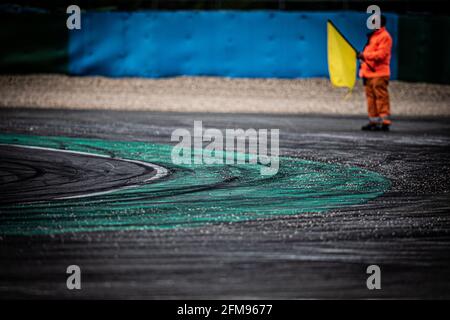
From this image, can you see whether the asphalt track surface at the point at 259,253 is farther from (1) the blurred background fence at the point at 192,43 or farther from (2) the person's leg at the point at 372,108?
(1) the blurred background fence at the point at 192,43

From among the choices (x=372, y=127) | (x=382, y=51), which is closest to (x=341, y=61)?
(x=382, y=51)

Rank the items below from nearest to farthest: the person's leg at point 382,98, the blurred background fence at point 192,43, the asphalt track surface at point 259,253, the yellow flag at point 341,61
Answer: the asphalt track surface at point 259,253 < the person's leg at point 382,98 < the yellow flag at point 341,61 < the blurred background fence at point 192,43

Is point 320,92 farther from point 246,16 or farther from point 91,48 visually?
point 91,48

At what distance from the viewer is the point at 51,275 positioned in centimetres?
589

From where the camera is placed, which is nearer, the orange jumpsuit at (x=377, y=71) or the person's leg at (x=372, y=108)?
the orange jumpsuit at (x=377, y=71)

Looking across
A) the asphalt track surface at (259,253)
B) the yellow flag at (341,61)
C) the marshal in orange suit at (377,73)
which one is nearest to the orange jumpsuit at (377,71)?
the marshal in orange suit at (377,73)

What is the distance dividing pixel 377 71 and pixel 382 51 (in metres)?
0.37

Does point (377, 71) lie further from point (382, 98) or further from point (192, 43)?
point (192, 43)

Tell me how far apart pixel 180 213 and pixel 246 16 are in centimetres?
1744

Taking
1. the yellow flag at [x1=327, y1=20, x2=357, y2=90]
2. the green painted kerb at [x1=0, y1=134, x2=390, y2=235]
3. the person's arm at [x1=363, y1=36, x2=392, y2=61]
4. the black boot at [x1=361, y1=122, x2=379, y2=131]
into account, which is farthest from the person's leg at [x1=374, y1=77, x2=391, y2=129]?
the green painted kerb at [x1=0, y1=134, x2=390, y2=235]

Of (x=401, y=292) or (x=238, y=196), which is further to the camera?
(x=238, y=196)

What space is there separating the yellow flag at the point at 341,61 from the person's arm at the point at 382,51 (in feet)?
1.78

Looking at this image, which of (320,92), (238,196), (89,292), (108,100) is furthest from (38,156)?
(320,92)

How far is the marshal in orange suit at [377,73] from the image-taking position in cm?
1591
